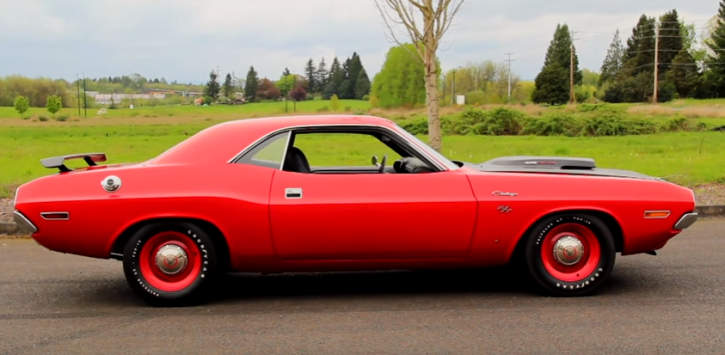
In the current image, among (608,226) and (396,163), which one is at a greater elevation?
(396,163)

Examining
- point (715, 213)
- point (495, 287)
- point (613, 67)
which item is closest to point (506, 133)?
point (715, 213)

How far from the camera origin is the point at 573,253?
5062 millimetres

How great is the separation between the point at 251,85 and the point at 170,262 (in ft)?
195

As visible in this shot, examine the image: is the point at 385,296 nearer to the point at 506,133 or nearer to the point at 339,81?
the point at 506,133

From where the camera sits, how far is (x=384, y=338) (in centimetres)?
419

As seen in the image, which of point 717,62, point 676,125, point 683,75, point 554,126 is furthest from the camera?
point 683,75

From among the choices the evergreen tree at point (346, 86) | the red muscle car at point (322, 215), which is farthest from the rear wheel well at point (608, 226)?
the evergreen tree at point (346, 86)

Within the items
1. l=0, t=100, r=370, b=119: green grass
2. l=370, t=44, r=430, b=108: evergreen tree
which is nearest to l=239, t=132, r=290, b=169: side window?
l=0, t=100, r=370, b=119: green grass

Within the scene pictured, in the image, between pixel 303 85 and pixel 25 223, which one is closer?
pixel 25 223

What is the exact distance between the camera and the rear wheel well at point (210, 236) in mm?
4883

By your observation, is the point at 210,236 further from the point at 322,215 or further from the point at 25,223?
the point at 25,223

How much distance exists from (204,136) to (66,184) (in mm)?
1061

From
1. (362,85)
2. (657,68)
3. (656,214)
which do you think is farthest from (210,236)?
(657,68)

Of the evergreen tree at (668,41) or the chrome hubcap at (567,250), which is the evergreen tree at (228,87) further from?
the chrome hubcap at (567,250)
